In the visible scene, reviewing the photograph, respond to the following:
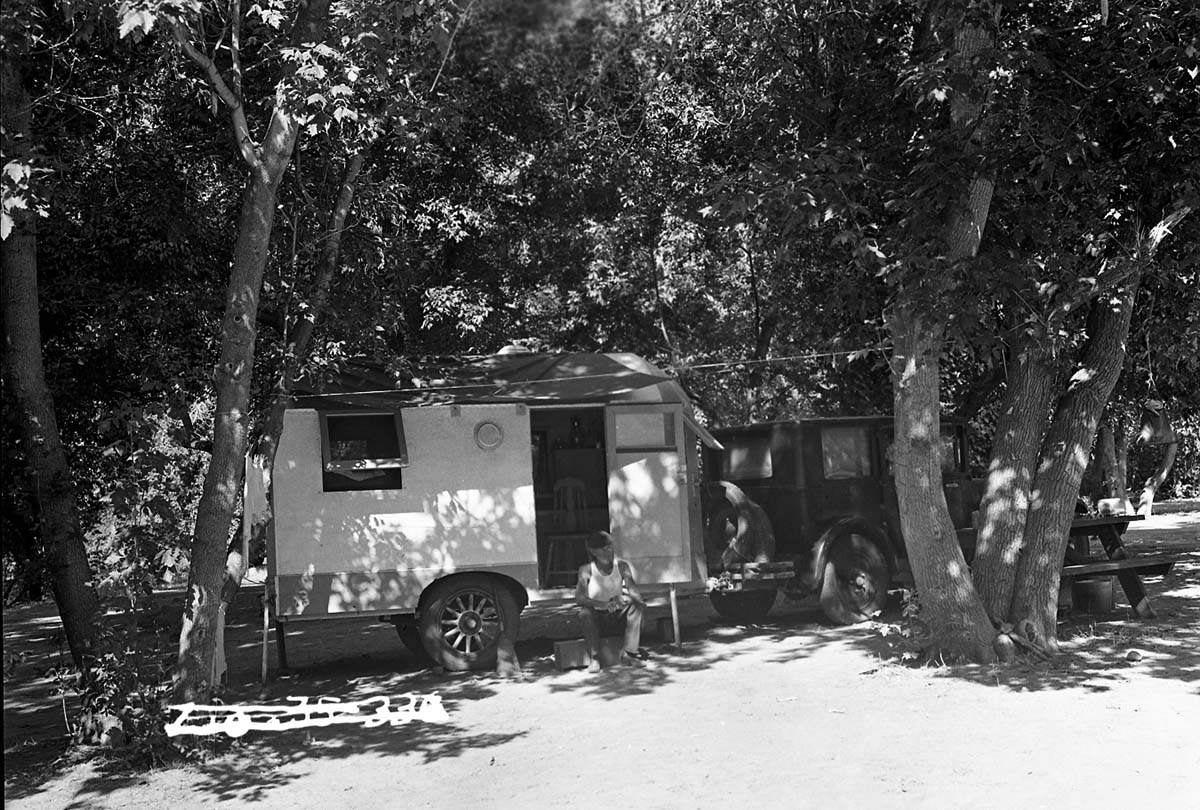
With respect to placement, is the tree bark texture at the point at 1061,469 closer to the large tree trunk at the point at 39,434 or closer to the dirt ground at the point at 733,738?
the dirt ground at the point at 733,738

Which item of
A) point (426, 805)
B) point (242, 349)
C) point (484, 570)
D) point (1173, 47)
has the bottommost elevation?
point (426, 805)

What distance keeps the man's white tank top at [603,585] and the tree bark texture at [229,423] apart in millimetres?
3322

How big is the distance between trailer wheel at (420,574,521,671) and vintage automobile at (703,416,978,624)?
2292 millimetres

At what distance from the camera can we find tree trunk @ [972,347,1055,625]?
10602 mm

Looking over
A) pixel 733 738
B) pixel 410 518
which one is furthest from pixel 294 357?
pixel 733 738

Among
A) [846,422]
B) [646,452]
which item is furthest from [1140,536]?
[646,452]

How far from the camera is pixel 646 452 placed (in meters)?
12.1

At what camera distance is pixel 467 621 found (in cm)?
1139

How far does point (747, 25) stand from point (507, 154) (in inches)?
146

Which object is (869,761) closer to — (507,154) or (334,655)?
(334,655)

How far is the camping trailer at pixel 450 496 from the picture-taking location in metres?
11.1

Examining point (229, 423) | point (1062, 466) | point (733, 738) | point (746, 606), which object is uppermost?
point (229, 423)

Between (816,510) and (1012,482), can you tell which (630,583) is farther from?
(1012,482)

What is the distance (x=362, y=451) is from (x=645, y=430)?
2.78 m
